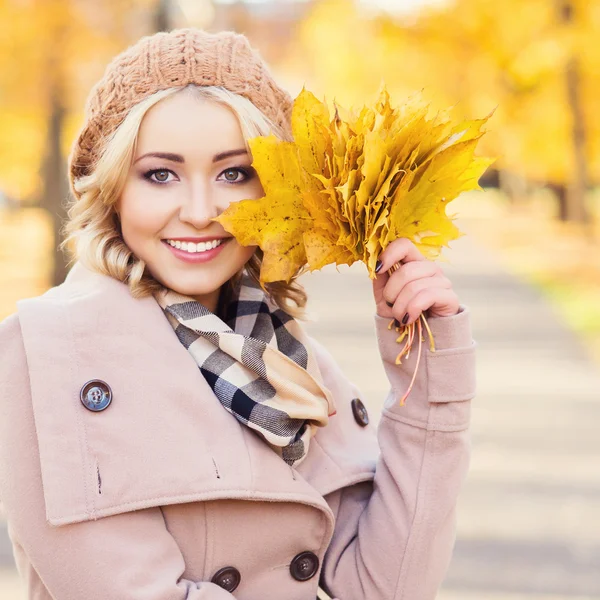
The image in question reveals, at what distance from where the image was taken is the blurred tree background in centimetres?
1005

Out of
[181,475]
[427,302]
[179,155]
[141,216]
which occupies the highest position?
[179,155]

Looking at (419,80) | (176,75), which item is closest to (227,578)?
(176,75)

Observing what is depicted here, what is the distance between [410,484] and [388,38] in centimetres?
1829

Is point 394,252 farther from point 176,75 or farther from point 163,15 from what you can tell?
point 163,15

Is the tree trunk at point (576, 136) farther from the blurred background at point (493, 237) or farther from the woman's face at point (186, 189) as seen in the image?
the woman's face at point (186, 189)

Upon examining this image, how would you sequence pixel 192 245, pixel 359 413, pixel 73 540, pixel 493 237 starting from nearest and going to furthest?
pixel 73 540 < pixel 192 245 < pixel 359 413 < pixel 493 237

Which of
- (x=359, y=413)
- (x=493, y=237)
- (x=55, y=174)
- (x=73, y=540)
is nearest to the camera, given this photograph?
(x=73, y=540)

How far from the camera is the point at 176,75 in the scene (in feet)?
6.20

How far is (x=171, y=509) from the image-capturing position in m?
1.82

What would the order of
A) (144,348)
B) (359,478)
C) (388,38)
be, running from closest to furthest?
(144,348)
(359,478)
(388,38)

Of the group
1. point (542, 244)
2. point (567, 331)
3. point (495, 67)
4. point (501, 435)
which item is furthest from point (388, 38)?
point (501, 435)

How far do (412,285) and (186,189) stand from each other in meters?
0.50

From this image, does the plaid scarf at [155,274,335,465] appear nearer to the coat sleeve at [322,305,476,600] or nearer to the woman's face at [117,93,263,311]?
the woman's face at [117,93,263,311]

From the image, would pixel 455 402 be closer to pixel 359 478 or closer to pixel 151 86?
pixel 359 478
